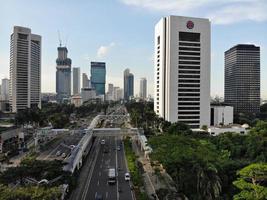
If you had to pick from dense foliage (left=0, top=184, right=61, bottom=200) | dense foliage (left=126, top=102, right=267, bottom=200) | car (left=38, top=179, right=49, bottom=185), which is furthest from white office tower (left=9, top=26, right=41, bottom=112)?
dense foliage (left=0, top=184, right=61, bottom=200)

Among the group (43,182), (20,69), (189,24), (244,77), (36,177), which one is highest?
(189,24)

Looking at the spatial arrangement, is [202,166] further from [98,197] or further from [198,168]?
[98,197]

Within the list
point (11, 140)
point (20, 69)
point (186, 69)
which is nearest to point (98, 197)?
point (11, 140)

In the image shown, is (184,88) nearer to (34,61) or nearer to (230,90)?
(230,90)

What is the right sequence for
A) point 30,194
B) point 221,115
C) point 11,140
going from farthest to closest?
→ 1. point 221,115
2. point 11,140
3. point 30,194

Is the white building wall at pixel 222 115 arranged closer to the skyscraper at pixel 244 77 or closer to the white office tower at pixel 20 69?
the skyscraper at pixel 244 77

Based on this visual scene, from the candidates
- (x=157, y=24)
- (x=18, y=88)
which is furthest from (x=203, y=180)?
(x=18, y=88)
